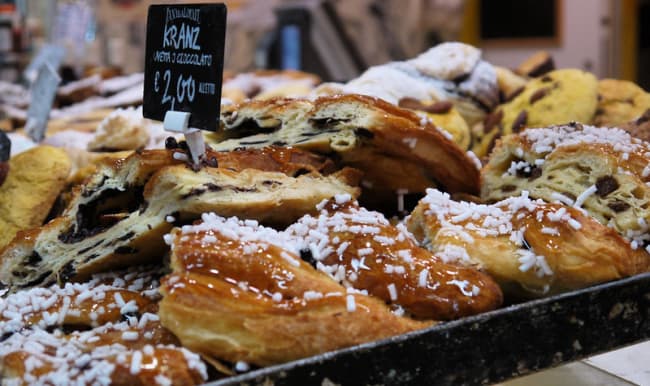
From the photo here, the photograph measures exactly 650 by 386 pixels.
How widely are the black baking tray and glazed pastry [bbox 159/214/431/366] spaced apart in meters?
0.05

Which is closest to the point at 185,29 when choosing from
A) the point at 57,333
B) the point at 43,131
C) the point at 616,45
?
the point at 57,333

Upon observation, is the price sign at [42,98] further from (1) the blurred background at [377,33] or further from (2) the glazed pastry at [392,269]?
(1) the blurred background at [377,33]

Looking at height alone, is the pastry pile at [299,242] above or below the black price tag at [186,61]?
below

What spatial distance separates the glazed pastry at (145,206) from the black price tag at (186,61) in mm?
89

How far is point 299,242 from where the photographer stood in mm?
1256

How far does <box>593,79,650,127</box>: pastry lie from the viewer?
279 centimetres

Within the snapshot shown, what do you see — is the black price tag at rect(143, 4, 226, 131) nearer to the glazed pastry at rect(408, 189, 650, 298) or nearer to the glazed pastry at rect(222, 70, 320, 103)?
the glazed pastry at rect(408, 189, 650, 298)

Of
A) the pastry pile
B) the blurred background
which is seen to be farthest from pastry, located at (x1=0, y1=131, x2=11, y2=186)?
the blurred background

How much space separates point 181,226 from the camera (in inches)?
50.5

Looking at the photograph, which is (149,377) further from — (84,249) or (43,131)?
(43,131)

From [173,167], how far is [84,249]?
0.25 metres

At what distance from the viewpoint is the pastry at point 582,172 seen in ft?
5.02

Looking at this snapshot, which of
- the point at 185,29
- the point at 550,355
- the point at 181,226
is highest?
the point at 185,29

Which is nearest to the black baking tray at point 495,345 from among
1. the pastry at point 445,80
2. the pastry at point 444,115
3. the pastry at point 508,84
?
the pastry at point 444,115
